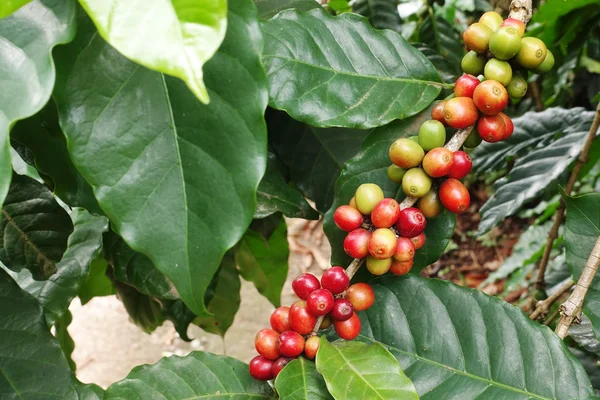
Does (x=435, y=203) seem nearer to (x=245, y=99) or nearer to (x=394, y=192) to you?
(x=394, y=192)

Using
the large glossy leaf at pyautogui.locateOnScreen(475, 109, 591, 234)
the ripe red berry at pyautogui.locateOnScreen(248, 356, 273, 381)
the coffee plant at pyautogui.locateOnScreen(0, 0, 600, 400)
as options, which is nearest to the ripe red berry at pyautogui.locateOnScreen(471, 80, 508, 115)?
the coffee plant at pyautogui.locateOnScreen(0, 0, 600, 400)

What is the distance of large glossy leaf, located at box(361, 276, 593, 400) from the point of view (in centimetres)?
62

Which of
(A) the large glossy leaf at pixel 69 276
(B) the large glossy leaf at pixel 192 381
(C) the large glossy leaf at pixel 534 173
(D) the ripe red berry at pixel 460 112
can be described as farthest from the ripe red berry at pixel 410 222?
(C) the large glossy leaf at pixel 534 173

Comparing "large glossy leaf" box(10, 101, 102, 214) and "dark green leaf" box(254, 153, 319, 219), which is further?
"dark green leaf" box(254, 153, 319, 219)

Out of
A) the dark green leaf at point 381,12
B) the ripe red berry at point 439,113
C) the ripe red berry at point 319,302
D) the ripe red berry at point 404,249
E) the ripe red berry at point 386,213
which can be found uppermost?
the ripe red berry at point 439,113

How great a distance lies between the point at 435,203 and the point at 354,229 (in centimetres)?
10

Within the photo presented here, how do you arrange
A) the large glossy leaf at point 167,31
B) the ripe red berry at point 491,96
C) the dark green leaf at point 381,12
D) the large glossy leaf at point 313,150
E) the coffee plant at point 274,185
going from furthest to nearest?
the dark green leaf at point 381,12
the large glossy leaf at point 313,150
the ripe red berry at point 491,96
the coffee plant at point 274,185
the large glossy leaf at point 167,31

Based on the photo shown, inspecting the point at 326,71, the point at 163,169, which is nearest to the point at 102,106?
the point at 163,169

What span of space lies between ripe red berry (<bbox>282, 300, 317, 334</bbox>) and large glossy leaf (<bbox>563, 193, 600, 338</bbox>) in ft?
1.02

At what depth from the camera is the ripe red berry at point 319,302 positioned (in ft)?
1.97

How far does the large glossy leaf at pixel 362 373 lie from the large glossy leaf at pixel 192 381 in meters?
0.10

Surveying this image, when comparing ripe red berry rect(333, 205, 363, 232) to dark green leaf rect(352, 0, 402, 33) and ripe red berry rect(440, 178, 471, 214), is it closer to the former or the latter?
ripe red berry rect(440, 178, 471, 214)

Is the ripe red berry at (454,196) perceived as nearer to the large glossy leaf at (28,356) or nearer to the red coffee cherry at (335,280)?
the red coffee cherry at (335,280)

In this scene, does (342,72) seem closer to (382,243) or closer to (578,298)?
(382,243)
